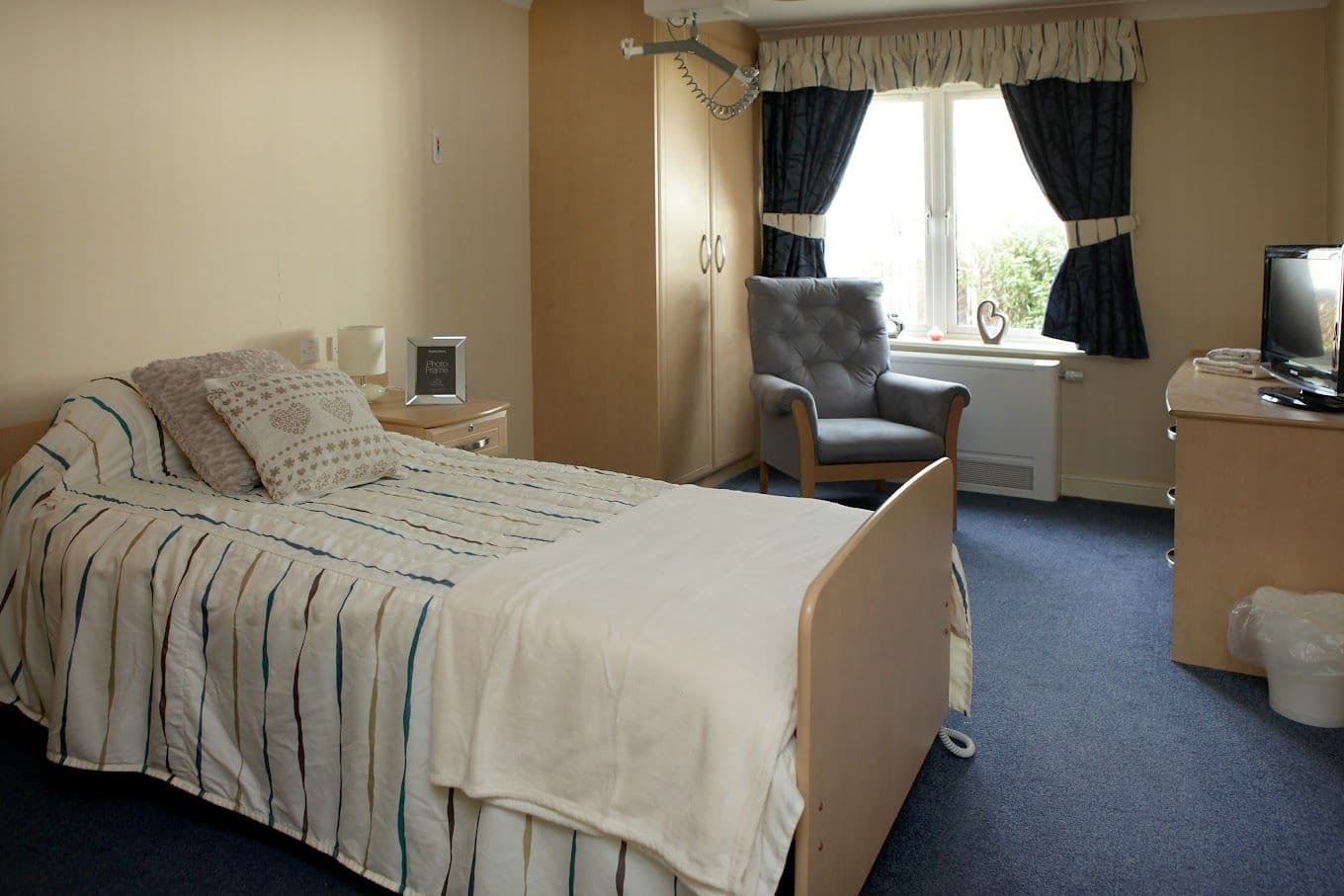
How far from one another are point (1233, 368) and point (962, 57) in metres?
1.93

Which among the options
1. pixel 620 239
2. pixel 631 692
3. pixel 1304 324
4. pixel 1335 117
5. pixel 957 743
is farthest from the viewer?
pixel 620 239

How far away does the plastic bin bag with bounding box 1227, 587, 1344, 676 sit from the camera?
2.55m

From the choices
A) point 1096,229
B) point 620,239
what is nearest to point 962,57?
point 1096,229

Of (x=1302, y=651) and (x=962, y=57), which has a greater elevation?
(x=962, y=57)

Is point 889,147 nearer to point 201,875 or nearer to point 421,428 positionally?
point 421,428

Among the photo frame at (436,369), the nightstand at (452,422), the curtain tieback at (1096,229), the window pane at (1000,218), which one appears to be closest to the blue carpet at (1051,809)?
the nightstand at (452,422)

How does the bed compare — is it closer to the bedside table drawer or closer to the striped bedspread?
the striped bedspread

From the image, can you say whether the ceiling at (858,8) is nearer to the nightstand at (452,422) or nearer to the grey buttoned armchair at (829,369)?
the grey buttoned armchair at (829,369)

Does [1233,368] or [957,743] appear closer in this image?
[957,743]

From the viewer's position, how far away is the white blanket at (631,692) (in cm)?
154

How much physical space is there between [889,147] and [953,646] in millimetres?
3339

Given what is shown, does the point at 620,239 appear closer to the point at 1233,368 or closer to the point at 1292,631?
the point at 1233,368

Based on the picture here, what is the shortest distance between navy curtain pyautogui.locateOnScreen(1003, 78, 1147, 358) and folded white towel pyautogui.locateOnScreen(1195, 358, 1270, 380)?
78 centimetres

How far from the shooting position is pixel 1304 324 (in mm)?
3102
